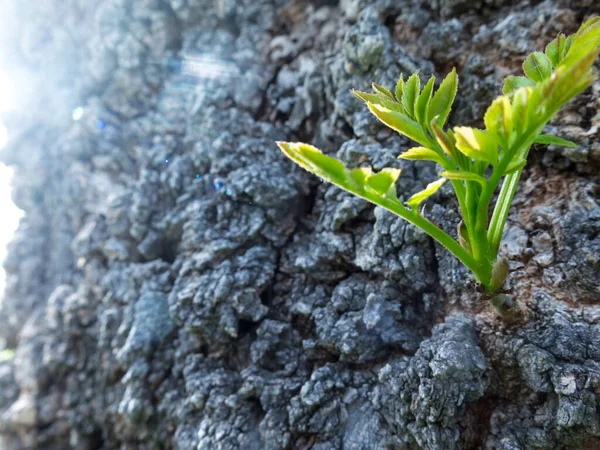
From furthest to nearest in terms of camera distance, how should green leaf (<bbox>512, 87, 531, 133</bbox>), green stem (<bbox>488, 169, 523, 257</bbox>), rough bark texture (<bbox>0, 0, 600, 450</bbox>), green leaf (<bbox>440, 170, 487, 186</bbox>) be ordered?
rough bark texture (<bbox>0, 0, 600, 450</bbox>), green stem (<bbox>488, 169, 523, 257</bbox>), green leaf (<bbox>440, 170, 487, 186</bbox>), green leaf (<bbox>512, 87, 531, 133</bbox>)

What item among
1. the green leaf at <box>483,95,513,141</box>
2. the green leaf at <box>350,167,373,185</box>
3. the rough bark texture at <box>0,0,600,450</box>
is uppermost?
the green leaf at <box>483,95,513,141</box>

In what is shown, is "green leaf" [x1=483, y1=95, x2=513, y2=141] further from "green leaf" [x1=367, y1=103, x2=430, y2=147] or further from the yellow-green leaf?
the yellow-green leaf

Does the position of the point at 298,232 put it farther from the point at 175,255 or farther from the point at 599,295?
the point at 599,295

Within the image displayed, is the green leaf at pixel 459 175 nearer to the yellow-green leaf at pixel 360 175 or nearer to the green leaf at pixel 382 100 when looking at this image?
the yellow-green leaf at pixel 360 175

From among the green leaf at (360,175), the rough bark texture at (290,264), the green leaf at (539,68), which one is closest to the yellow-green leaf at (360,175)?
the green leaf at (360,175)

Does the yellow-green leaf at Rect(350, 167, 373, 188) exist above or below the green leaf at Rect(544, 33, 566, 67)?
below

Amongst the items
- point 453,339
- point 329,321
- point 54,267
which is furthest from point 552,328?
point 54,267

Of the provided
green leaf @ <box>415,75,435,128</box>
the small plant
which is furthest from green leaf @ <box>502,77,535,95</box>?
green leaf @ <box>415,75,435,128</box>
